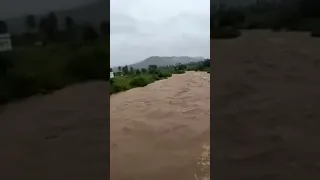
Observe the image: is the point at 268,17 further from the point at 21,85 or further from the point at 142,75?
the point at 21,85

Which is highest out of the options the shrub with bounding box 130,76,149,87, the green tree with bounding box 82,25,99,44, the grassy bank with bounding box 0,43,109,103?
the green tree with bounding box 82,25,99,44

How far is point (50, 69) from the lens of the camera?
2.03 meters

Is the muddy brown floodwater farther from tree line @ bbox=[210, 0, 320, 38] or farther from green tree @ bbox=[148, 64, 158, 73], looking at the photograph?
tree line @ bbox=[210, 0, 320, 38]

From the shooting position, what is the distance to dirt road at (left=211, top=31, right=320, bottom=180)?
182cm

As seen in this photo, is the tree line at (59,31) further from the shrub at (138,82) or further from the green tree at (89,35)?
the shrub at (138,82)

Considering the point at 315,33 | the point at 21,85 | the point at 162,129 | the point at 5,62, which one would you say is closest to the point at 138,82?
the point at 162,129

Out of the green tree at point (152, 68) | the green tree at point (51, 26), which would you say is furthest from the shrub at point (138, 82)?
the green tree at point (51, 26)

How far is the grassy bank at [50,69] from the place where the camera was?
6.45 feet

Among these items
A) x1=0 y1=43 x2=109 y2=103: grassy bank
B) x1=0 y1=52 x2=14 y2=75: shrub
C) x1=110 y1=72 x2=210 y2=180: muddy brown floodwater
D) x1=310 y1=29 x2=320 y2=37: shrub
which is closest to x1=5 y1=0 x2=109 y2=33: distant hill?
x1=0 y1=43 x2=109 y2=103: grassy bank

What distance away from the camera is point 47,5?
198 centimetres

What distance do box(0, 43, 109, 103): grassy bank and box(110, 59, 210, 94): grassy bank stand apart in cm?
60

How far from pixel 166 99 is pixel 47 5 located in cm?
128

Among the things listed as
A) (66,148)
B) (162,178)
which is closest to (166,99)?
(162,178)

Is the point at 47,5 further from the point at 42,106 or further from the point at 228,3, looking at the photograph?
the point at 228,3
